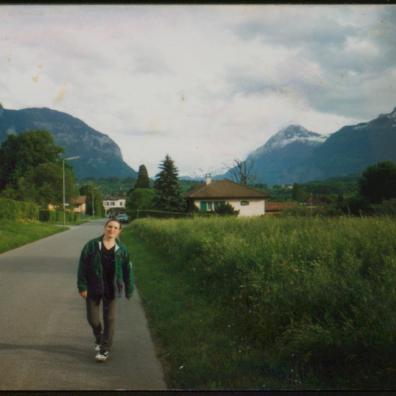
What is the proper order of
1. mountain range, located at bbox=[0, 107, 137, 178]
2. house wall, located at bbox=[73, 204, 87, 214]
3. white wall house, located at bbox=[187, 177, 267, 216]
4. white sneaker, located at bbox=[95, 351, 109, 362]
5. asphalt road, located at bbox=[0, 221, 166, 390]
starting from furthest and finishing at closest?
house wall, located at bbox=[73, 204, 87, 214] → white wall house, located at bbox=[187, 177, 267, 216] → mountain range, located at bbox=[0, 107, 137, 178] → white sneaker, located at bbox=[95, 351, 109, 362] → asphalt road, located at bbox=[0, 221, 166, 390]

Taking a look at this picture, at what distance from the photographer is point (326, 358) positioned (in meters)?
4.92

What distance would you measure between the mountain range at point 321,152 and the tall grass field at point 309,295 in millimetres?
1198

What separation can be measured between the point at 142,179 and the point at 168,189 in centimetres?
66

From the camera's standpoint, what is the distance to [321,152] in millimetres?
6680

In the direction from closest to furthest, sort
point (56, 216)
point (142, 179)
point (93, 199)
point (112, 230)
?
point (112, 230) → point (142, 179) → point (93, 199) → point (56, 216)

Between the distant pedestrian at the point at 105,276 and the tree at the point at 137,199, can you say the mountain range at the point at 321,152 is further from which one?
the distant pedestrian at the point at 105,276

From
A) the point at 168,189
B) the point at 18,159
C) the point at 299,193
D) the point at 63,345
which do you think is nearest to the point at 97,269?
the point at 63,345

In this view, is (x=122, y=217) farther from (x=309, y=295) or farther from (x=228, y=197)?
(x=228, y=197)

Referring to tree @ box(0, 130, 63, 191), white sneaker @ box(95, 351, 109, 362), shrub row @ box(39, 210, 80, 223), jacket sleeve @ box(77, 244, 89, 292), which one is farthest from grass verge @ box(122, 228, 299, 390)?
tree @ box(0, 130, 63, 191)

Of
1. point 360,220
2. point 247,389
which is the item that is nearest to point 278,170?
point 360,220

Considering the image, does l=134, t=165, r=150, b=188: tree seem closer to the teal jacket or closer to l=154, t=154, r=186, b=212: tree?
l=154, t=154, r=186, b=212: tree

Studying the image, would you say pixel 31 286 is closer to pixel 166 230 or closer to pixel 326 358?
pixel 166 230

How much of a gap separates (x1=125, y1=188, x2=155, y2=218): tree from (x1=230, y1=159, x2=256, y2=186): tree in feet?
4.21

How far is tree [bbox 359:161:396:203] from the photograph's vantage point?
19.5ft
